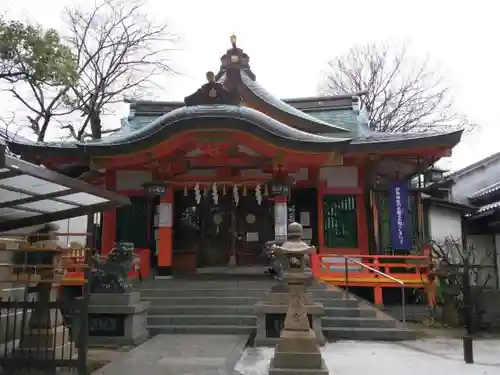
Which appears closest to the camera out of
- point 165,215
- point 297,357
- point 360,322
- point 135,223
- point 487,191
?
point 297,357

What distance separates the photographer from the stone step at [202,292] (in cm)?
1180

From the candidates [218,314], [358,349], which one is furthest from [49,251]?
[358,349]

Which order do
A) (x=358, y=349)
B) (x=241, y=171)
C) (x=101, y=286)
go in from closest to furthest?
(x=358, y=349) → (x=101, y=286) → (x=241, y=171)

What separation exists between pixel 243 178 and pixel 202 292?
418 centimetres

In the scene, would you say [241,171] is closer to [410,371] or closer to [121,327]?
[121,327]

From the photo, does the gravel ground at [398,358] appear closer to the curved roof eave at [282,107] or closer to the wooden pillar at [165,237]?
the wooden pillar at [165,237]

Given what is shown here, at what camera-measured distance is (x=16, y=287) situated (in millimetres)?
7828

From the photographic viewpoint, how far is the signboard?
9.48 metres

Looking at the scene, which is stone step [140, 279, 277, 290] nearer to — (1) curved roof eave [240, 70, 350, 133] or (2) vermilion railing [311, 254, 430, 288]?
(2) vermilion railing [311, 254, 430, 288]

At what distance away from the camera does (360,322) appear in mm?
10305

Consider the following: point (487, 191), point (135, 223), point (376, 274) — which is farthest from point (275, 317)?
point (487, 191)

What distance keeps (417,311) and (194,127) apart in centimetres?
778

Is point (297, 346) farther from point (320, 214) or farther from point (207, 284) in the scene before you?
point (320, 214)

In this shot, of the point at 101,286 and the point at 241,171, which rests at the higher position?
the point at 241,171
